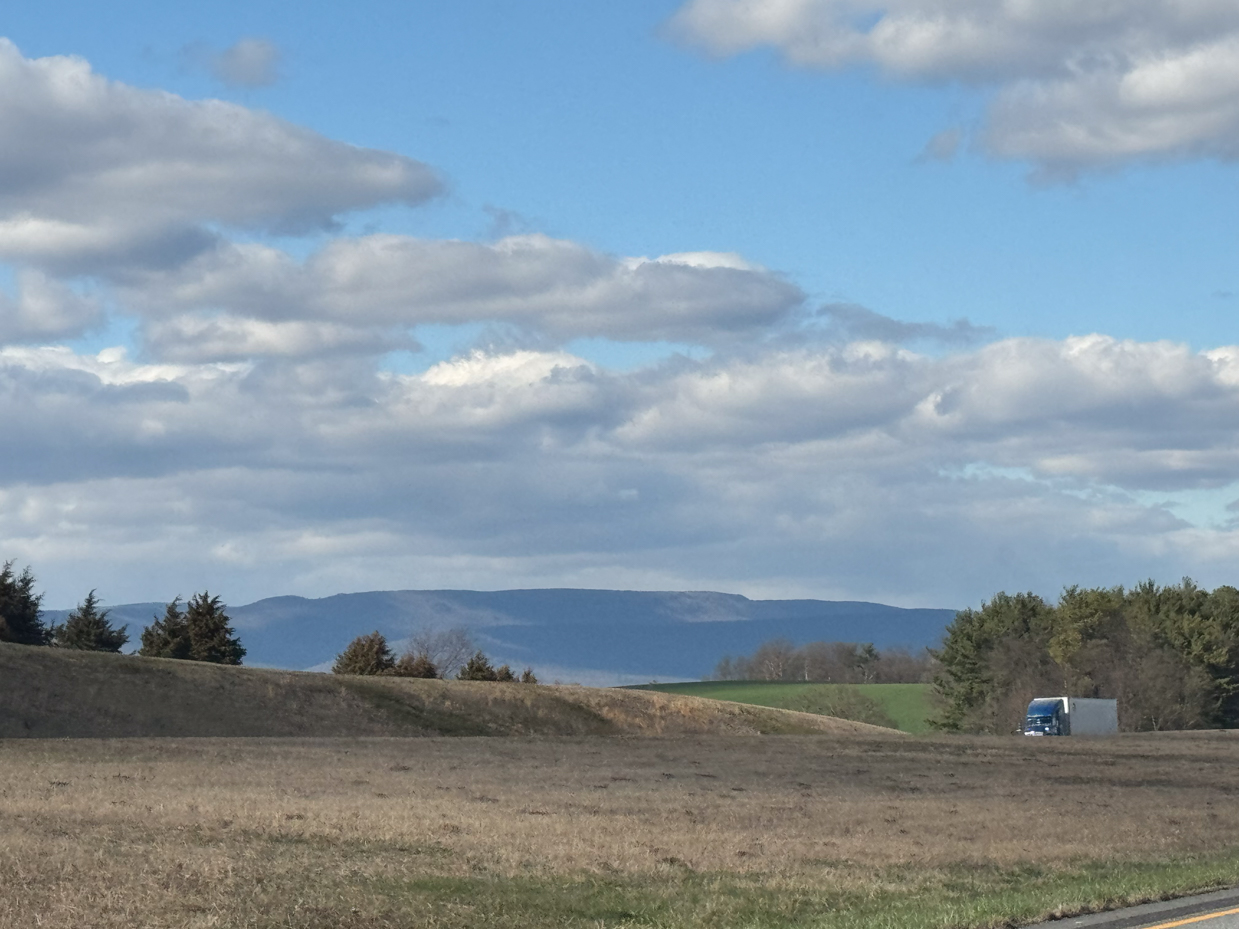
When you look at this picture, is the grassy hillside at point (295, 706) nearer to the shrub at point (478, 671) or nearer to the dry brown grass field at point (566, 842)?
the dry brown grass field at point (566, 842)

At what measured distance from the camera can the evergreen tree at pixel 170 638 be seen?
91.2 metres

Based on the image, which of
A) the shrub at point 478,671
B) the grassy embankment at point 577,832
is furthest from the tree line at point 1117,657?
the grassy embankment at point 577,832

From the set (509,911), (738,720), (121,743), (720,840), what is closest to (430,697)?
(738,720)

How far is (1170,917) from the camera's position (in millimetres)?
16125

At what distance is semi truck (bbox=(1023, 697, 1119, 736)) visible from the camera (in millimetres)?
93438

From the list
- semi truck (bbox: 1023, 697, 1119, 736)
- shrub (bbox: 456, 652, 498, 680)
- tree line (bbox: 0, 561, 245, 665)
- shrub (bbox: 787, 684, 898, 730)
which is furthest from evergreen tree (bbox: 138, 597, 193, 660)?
shrub (bbox: 787, 684, 898, 730)

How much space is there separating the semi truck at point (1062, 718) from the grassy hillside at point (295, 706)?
15.1 m

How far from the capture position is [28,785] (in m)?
29.7

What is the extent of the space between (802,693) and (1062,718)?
196 feet

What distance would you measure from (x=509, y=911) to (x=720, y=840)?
7659 mm

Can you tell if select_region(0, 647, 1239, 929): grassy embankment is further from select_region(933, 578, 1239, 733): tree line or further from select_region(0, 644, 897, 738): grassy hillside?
select_region(933, 578, 1239, 733): tree line

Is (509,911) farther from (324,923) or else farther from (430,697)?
(430,697)

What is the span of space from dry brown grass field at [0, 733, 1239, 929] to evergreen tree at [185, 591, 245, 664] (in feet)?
155

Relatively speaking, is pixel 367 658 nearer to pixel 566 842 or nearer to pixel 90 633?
pixel 90 633
